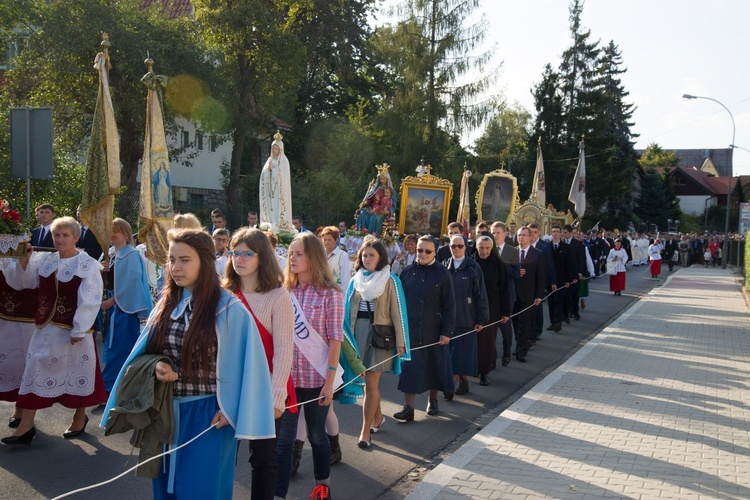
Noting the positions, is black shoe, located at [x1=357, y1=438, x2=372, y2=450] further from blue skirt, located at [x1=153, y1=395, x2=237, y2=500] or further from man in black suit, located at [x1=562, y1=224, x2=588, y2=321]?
man in black suit, located at [x1=562, y1=224, x2=588, y2=321]

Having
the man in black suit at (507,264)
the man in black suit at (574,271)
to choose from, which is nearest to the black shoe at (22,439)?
the man in black suit at (507,264)

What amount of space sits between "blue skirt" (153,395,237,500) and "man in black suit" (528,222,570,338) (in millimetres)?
9538

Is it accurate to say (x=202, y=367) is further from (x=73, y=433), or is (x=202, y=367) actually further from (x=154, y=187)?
(x=154, y=187)

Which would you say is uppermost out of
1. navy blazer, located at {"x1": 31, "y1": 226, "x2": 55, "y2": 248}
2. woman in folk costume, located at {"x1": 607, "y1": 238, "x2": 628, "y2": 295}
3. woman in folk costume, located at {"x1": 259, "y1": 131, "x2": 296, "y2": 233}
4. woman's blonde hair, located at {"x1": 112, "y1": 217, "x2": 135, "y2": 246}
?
woman in folk costume, located at {"x1": 259, "y1": 131, "x2": 296, "y2": 233}

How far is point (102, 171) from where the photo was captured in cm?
984

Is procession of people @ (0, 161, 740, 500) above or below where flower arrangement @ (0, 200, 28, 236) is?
below

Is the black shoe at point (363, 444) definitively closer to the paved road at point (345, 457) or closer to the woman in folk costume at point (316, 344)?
the paved road at point (345, 457)

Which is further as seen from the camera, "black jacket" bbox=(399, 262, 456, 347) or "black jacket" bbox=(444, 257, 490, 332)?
"black jacket" bbox=(444, 257, 490, 332)

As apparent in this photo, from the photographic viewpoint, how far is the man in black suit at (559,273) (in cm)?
1566

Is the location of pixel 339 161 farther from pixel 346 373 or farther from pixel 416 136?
pixel 346 373

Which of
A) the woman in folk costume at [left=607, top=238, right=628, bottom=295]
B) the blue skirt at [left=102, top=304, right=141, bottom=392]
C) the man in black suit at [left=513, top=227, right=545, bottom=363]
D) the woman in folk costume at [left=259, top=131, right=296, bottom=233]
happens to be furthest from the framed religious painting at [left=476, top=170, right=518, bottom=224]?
the blue skirt at [left=102, top=304, right=141, bottom=392]

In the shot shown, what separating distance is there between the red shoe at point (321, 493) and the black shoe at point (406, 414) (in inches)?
106

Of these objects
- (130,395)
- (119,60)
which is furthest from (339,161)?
(130,395)

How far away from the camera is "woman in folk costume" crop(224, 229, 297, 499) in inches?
166
